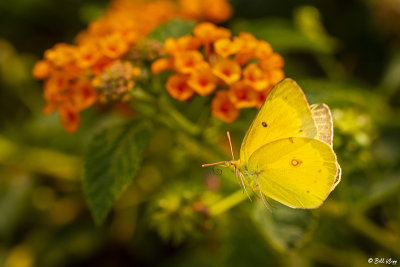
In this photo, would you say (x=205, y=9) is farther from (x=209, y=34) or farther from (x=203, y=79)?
(x=203, y=79)

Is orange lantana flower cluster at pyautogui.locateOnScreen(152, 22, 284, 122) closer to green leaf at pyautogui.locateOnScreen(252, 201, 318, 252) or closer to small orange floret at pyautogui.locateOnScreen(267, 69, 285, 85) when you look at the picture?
small orange floret at pyautogui.locateOnScreen(267, 69, 285, 85)

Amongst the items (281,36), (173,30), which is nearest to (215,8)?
(281,36)

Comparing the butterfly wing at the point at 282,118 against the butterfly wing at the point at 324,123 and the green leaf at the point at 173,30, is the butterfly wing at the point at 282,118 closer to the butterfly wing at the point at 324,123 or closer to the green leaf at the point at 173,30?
the butterfly wing at the point at 324,123

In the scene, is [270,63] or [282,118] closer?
[282,118]

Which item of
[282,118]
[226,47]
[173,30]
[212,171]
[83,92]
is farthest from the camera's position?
[212,171]

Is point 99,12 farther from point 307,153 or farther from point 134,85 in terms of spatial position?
point 307,153

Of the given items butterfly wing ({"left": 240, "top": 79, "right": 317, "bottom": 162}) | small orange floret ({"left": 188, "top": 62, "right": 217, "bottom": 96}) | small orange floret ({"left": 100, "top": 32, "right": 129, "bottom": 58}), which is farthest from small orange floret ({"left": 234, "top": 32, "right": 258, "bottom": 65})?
small orange floret ({"left": 100, "top": 32, "right": 129, "bottom": 58})

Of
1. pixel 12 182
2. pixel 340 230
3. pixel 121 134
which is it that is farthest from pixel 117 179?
pixel 12 182

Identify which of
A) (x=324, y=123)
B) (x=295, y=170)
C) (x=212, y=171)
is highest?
(x=324, y=123)
